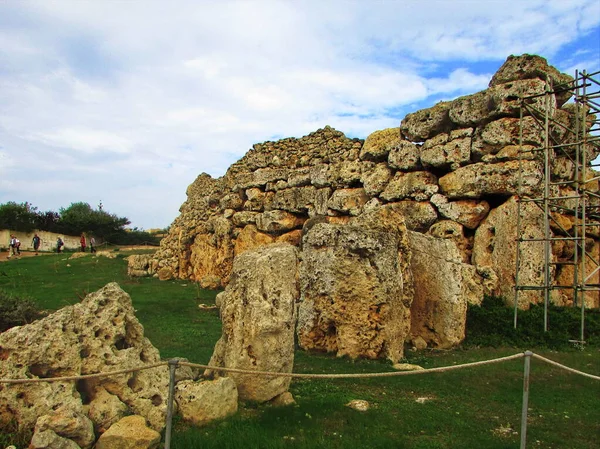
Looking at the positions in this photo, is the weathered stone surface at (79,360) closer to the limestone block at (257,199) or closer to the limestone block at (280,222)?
the limestone block at (280,222)

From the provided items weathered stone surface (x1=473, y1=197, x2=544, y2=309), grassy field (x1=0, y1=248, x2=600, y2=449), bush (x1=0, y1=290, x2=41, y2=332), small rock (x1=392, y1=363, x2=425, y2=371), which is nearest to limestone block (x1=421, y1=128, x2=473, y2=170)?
weathered stone surface (x1=473, y1=197, x2=544, y2=309)

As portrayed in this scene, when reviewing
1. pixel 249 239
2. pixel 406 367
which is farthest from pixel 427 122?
pixel 406 367

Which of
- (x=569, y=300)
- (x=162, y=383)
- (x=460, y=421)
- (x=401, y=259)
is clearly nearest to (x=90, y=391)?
(x=162, y=383)

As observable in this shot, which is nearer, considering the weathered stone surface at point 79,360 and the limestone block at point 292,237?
the weathered stone surface at point 79,360

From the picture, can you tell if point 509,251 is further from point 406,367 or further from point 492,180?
point 406,367

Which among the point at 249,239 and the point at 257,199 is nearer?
the point at 249,239

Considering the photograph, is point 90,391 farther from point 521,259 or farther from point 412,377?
point 521,259

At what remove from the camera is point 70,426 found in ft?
17.2

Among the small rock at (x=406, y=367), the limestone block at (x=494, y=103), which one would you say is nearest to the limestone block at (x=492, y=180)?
the limestone block at (x=494, y=103)

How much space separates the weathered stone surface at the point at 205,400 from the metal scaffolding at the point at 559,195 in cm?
784

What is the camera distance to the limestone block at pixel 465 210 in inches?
575

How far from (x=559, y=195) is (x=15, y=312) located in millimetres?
13540

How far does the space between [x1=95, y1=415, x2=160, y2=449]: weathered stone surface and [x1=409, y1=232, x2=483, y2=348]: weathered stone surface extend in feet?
24.1

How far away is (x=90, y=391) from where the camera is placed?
19.6 feet
